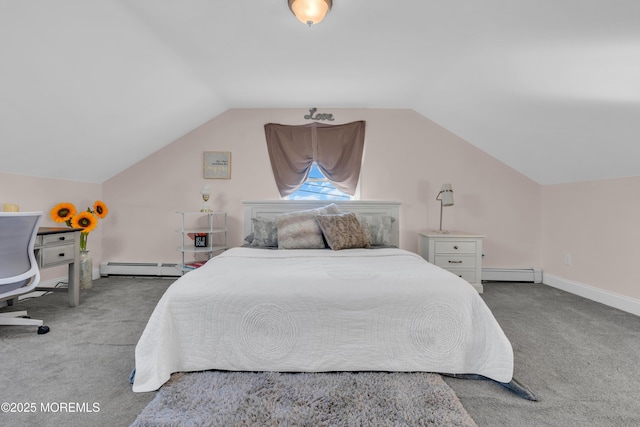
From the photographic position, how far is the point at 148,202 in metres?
3.77

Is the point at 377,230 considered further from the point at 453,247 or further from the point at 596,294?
the point at 596,294

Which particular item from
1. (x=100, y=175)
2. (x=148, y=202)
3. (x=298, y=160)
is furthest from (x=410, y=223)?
(x=100, y=175)

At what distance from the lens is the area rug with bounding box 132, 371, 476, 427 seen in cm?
124

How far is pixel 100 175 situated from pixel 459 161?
442 centimetres

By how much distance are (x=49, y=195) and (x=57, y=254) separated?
992 millimetres

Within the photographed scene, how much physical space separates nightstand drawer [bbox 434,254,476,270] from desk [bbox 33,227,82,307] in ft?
11.4

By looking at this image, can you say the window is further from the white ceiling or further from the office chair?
the office chair

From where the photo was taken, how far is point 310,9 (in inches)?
71.2

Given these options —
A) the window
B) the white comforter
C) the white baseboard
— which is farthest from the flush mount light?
the white baseboard

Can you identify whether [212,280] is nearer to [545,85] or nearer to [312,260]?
[312,260]

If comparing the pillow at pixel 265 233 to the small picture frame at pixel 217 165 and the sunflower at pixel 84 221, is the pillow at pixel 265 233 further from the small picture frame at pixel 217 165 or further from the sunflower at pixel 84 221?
the sunflower at pixel 84 221

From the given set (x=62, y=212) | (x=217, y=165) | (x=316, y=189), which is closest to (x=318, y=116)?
(x=316, y=189)

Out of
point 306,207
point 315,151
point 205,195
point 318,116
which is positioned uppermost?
point 318,116

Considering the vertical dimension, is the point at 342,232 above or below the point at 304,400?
above
